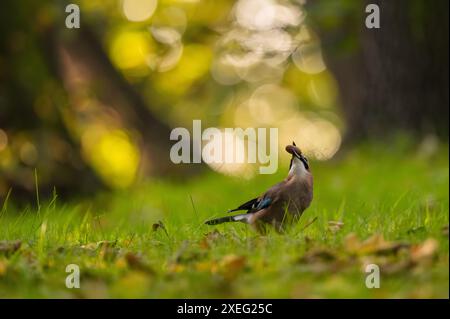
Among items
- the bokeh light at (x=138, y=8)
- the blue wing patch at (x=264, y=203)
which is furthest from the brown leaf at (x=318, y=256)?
the bokeh light at (x=138, y=8)

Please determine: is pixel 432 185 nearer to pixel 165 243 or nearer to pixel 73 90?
pixel 165 243

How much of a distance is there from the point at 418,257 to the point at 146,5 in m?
19.1

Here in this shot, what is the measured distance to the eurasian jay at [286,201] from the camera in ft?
15.8

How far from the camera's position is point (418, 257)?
390cm

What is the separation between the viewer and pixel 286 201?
479 centimetres

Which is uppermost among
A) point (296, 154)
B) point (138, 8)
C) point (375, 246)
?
point (138, 8)

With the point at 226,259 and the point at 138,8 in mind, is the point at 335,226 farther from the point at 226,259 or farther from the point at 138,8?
the point at 138,8

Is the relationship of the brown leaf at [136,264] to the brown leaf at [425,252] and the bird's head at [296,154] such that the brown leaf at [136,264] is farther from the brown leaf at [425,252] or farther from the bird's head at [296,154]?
the brown leaf at [425,252]

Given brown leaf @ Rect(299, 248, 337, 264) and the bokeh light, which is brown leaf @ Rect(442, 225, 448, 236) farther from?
the bokeh light

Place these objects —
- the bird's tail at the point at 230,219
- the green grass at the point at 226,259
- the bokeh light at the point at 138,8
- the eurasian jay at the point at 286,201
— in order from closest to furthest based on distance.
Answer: the green grass at the point at 226,259 → the eurasian jay at the point at 286,201 → the bird's tail at the point at 230,219 → the bokeh light at the point at 138,8

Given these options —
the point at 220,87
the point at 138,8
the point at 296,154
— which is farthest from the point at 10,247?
the point at 138,8

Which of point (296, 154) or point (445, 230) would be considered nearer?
point (445, 230)

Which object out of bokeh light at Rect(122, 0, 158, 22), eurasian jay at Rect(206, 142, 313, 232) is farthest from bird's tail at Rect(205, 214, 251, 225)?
bokeh light at Rect(122, 0, 158, 22)

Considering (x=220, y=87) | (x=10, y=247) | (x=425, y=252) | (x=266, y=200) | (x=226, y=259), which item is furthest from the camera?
(x=220, y=87)
